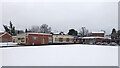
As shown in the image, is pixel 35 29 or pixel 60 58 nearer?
pixel 60 58

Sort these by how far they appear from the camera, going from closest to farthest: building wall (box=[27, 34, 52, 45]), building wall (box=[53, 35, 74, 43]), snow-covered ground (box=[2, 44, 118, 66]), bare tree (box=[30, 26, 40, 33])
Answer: snow-covered ground (box=[2, 44, 118, 66]), building wall (box=[27, 34, 52, 45]), building wall (box=[53, 35, 74, 43]), bare tree (box=[30, 26, 40, 33])

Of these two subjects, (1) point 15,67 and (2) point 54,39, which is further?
(2) point 54,39

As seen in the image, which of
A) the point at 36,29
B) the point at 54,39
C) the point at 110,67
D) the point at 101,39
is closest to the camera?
the point at 110,67

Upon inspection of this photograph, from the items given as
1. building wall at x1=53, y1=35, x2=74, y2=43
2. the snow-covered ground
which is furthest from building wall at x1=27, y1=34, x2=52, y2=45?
the snow-covered ground

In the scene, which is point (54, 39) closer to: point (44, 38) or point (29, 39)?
point (44, 38)

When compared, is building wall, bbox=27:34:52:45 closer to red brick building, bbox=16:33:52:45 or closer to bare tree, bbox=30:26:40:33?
red brick building, bbox=16:33:52:45

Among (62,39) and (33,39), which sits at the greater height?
(33,39)

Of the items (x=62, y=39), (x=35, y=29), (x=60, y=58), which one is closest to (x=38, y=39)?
Answer: (x=62, y=39)

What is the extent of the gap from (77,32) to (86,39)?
11.9m

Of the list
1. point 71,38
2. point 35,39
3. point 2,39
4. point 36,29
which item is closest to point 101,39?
point 71,38

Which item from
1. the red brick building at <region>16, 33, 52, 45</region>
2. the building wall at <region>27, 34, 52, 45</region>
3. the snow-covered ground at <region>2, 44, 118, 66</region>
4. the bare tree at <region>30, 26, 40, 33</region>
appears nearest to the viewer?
the snow-covered ground at <region>2, 44, 118, 66</region>

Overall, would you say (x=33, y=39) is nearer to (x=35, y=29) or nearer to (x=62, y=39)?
(x=62, y=39)

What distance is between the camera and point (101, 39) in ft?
104

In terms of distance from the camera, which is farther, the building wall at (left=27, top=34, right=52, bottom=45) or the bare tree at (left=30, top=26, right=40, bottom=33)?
the bare tree at (left=30, top=26, right=40, bottom=33)
